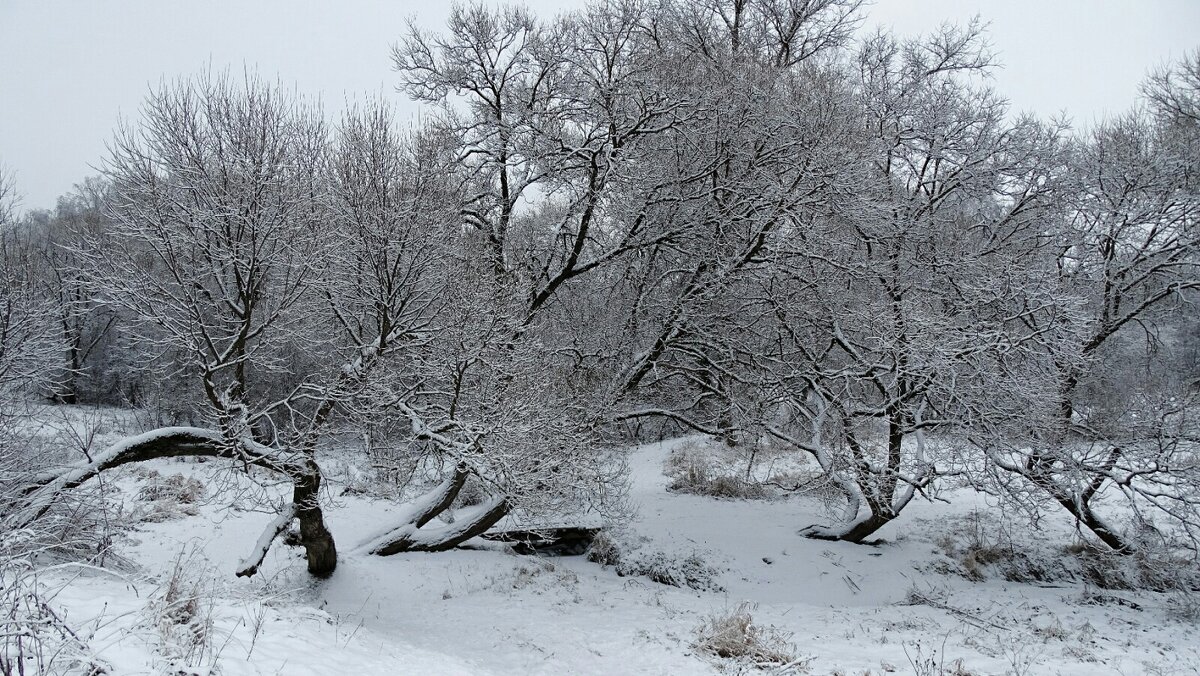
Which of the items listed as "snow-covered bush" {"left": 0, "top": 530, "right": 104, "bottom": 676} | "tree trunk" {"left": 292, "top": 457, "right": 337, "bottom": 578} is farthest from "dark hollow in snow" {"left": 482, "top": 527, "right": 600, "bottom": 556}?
"snow-covered bush" {"left": 0, "top": 530, "right": 104, "bottom": 676}

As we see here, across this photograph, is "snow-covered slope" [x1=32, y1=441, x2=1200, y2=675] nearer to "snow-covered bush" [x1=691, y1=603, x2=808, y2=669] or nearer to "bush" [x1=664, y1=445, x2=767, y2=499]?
"snow-covered bush" [x1=691, y1=603, x2=808, y2=669]

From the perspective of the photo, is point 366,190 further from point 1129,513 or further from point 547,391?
point 1129,513

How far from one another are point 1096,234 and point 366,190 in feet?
40.9

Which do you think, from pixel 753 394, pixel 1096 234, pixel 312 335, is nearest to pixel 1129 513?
pixel 1096 234

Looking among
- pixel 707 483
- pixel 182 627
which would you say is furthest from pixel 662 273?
pixel 182 627

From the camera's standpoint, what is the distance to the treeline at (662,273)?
796 centimetres

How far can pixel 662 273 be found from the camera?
37.4ft

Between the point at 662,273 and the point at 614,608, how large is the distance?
6055 millimetres

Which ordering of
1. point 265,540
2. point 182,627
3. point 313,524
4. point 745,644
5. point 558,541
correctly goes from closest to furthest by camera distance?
point 182,627 → point 745,644 → point 265,540 → point 313,524 → point 558,541

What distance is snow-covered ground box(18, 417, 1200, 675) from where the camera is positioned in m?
4.35

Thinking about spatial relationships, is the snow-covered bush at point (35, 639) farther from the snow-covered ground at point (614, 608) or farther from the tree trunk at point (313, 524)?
the tree trunk at point (313, 524)

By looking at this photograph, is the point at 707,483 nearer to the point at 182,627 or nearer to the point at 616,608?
the point at 616,608

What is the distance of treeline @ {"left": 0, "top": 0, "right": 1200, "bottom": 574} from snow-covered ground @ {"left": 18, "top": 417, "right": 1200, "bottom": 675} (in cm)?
106

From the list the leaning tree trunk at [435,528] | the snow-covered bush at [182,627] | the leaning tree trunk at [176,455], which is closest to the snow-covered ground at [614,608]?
the snow-covered bush at [182,627]
